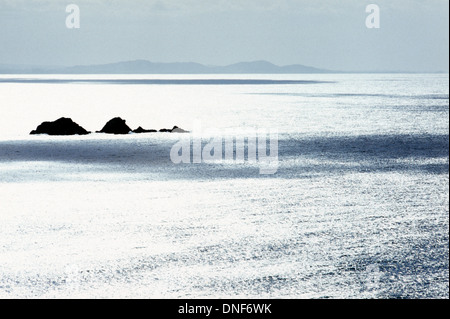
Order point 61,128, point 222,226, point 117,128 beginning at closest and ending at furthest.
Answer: point 222,226, point 61,128, point 117,128

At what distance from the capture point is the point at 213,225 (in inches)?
444

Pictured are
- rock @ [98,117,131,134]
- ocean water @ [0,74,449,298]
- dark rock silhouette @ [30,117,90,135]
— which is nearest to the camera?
ocean water @ [0,74,449,298]

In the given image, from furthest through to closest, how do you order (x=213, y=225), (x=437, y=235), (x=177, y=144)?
(x=177, y=144), (x=213, y=225), (x=437, y=235)

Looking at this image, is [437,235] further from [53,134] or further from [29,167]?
[53,134]

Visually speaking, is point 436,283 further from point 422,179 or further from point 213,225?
point 422,179

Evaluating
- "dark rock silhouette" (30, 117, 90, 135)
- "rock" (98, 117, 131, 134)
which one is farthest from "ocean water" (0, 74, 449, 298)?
"rock" (98, 117, 131, 134)

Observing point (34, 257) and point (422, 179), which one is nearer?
point (34, 257)

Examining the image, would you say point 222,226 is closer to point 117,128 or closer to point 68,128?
point 68,128

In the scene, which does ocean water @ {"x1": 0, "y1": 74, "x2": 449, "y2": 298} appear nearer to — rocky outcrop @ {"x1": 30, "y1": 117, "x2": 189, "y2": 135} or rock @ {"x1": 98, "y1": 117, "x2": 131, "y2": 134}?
rocky outcrop @ {"x1": 30, "y1": 117, "x2": 189, "y2": 135}

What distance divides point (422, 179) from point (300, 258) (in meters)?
7.71

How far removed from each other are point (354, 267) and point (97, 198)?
6.32 m

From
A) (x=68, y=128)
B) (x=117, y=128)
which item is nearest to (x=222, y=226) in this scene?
(x=68, y=128)

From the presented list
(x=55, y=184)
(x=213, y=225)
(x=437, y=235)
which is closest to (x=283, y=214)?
(x=213, y=225)

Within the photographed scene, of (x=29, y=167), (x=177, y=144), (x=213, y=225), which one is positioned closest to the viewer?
(x=213, y=225)
